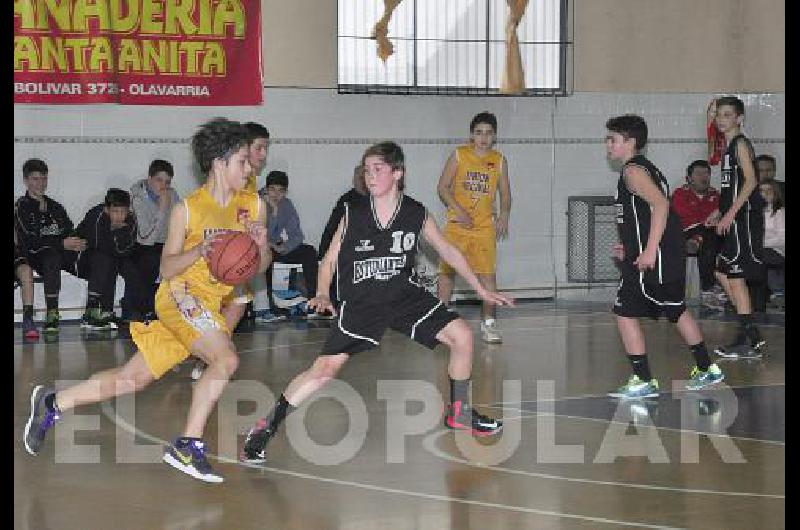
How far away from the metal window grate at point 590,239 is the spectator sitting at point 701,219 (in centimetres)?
102

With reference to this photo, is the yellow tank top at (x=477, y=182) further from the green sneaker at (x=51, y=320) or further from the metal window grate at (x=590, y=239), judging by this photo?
the metal window grate at (x=590, y=239)

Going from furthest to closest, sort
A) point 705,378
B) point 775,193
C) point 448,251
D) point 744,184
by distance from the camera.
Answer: point 775,193 < point 744,184 < point 705,378 < point 448,251

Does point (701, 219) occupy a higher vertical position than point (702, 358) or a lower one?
higher

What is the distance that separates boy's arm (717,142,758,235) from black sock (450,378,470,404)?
421cm

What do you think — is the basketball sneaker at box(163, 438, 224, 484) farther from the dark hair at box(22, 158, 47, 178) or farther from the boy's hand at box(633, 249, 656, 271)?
the dark hair at box(22, 158, 47, 178)

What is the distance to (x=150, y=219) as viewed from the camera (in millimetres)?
15195

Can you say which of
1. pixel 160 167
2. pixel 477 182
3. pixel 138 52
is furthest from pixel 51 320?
pixel 477 182

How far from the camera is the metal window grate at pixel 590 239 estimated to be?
1839 cm

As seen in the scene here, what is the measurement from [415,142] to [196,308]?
995cm

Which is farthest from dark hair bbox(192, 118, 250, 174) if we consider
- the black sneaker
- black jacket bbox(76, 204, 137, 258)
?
black jacket bbox(76, 204, 137, 258)

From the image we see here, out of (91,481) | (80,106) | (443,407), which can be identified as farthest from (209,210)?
(80,106)

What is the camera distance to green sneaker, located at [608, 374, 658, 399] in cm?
1039

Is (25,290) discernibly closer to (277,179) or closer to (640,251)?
(277,179)

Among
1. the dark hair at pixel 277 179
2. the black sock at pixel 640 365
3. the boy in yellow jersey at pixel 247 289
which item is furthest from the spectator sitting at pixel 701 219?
the boy in yellow jersey at pixel 247 289
